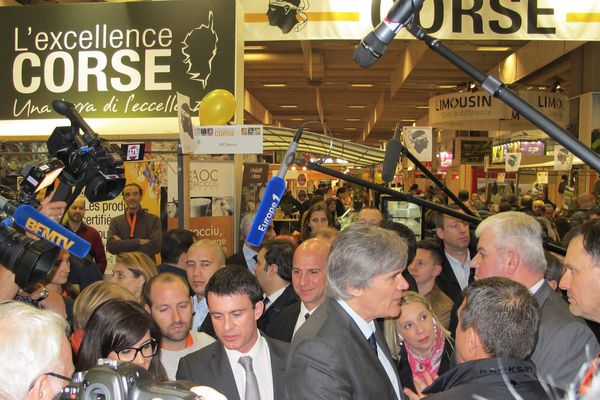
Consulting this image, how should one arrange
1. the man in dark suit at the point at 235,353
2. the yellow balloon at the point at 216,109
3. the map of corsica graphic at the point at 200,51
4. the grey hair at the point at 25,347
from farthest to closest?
1. the map of corsica graphic at the point at 200,51
2. the yellow balloon at the point at 216,109
3. the man in dark suit at the point at 235,353
4. the grey hair at the point at 25,347

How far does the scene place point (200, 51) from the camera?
23.1 ft

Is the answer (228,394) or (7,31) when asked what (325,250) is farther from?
(7,31)

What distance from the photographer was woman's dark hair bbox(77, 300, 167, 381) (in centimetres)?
240

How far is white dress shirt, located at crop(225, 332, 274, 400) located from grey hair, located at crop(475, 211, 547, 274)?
44.6 inches

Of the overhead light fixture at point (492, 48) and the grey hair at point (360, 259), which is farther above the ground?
the overhead light fixture at point (492, 48)

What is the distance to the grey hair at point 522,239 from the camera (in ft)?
9.10

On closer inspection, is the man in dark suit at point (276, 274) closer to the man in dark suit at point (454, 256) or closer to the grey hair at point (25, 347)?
the man in dark suit at point (454, 256)

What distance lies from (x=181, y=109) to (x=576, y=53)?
10.3 meters

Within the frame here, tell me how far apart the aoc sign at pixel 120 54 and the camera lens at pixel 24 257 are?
4757 mm

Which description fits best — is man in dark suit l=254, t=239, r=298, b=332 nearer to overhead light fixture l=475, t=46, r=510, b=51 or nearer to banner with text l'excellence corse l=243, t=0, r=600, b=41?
banner with text l'excellence corse l=243, t=0, r=600, b=41

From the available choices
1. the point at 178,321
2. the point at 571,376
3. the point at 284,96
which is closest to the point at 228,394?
the point at 178,321

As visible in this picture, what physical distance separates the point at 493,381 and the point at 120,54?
628 cm

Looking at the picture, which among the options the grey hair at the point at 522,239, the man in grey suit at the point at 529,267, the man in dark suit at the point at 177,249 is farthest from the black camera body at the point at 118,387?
the man in dark suit at the point at 177,249

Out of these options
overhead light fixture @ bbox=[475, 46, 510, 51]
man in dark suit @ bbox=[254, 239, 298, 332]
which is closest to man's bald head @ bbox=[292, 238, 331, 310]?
man in dark suit @ bbox=[254, 239, 298, 332]
